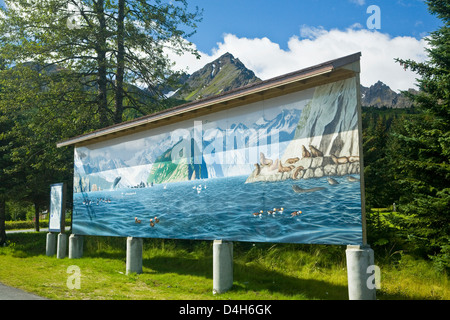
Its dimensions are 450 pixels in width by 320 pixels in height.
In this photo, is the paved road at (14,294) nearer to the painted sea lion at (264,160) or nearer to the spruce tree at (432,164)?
the painted sea lion at (264,160)

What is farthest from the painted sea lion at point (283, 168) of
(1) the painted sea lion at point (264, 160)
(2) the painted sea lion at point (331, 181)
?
(2) the painted sea lion at point (331, 181)

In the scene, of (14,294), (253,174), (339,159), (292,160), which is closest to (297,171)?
(292,160)

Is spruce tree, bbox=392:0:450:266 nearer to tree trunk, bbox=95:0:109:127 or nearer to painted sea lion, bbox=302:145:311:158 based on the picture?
painted sea lion, bbox=302:145:311:158

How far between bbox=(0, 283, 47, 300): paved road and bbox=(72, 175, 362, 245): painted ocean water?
151 inches

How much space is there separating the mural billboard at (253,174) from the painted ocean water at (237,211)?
0.02 meters

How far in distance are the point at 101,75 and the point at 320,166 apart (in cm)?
1804

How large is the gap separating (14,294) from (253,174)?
244 inches

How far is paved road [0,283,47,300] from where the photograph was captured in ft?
29.3

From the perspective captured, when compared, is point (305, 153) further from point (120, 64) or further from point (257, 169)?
point (120, 64)

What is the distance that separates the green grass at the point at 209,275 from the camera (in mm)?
9641

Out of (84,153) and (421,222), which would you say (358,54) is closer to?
(421,222)

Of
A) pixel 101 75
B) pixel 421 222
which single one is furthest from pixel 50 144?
pixel 421 222

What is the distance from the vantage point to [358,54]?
26.2 feet

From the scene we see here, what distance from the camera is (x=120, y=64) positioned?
22422mm
